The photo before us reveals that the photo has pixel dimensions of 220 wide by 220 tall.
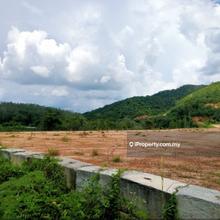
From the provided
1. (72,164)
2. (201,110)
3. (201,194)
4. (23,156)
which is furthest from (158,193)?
(201,110)

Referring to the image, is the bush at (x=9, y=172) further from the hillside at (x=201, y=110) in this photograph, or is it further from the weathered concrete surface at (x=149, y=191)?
the hillside at (x=201, y=110)

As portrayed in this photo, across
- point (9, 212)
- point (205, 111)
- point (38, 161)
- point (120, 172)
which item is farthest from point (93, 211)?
point (205, 111)

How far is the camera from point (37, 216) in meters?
5.27

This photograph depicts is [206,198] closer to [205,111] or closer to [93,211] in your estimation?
[93,211]

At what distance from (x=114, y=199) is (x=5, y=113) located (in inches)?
3755

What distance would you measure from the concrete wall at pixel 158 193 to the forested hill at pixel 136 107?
308 feet

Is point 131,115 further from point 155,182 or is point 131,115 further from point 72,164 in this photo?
point 155,182

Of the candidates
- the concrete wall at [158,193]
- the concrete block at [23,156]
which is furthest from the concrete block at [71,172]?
the concrete block at [23,156]

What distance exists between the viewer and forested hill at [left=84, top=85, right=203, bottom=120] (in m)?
109

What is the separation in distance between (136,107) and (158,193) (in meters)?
116

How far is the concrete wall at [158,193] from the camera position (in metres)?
4.04

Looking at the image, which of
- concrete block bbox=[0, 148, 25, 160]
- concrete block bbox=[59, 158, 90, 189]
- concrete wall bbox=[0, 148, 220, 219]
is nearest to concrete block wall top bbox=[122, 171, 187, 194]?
concrete wall bbox=[0, 148, 220, 219]

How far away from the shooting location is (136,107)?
120188 millimetres

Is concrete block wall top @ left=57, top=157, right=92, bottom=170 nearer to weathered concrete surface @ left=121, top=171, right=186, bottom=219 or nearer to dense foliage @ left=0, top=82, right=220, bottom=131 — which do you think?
weathered concrete surface @ left=121, top=171, right=186, bottom=219
